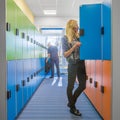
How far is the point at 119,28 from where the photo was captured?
6.14 ft

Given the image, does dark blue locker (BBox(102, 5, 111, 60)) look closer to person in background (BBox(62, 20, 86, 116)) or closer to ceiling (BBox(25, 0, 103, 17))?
person in background (BBox(62, 20, 86, 116))

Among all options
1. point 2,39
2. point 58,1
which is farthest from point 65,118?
point 58,1

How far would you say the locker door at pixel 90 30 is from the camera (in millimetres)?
3156

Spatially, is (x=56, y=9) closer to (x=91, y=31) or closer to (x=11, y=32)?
(x=91, y=31)

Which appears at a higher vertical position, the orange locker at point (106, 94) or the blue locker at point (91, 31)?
the blue locker at point (91, 31)

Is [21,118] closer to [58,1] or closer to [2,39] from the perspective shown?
[2,39]

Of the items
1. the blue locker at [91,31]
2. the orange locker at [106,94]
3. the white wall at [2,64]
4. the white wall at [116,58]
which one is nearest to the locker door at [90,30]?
the blue locker at [91,31]

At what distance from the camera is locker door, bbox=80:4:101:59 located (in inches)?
124

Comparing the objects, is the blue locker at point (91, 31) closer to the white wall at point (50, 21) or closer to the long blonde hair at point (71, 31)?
the long blonde hair at point (71, 31)

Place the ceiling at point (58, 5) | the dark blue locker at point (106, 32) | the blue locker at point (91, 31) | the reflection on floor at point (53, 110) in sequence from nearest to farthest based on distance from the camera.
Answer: the dark blue locker at point (106, 32), the blue locker at point (91, 31), the reflection on floor at point (53, 110), the ceiling at point (58, 5)

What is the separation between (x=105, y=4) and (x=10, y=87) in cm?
157

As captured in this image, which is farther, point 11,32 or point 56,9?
point 56,9

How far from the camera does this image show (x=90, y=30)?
3.16 meters

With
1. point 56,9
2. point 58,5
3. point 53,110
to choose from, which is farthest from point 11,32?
point 56,9
